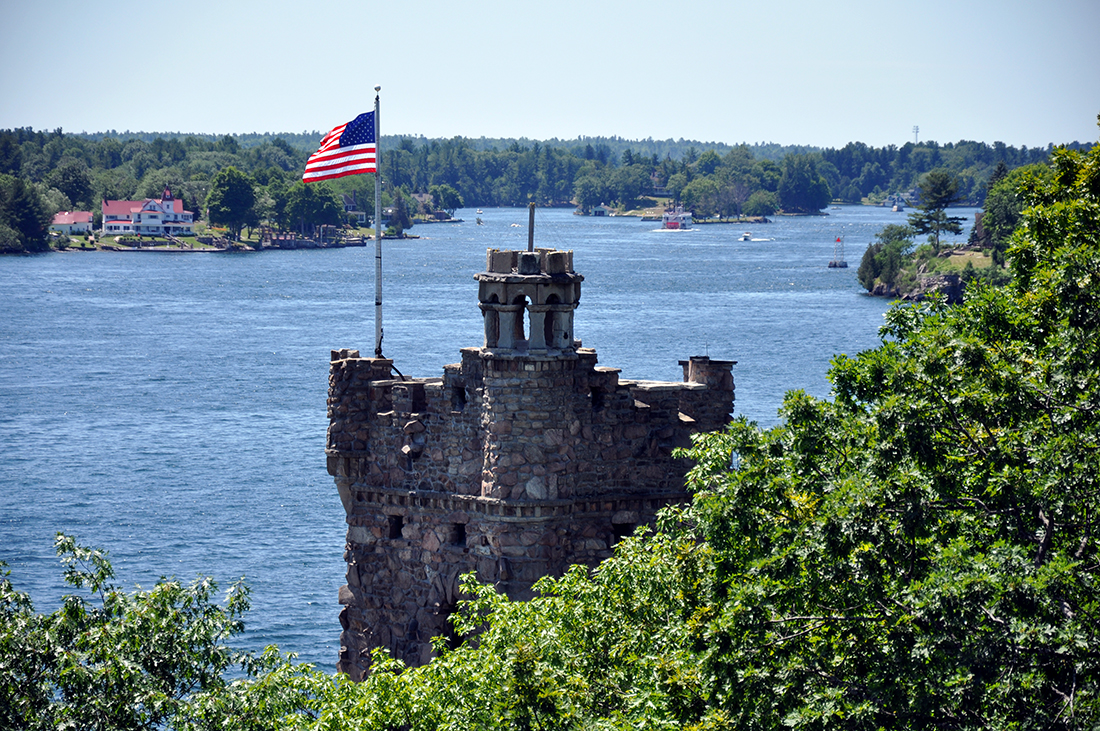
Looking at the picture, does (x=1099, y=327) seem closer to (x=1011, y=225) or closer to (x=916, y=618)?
(x=916, y=618)

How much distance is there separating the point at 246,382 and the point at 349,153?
7536 centimetres

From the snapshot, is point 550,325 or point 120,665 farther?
point 550,325

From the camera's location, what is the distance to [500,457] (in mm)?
24500

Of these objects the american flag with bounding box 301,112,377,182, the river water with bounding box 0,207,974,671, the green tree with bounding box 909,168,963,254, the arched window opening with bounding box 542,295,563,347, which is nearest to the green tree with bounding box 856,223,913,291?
the green tree with bounding box 909,168,963,254

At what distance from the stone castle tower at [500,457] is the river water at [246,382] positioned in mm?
20571

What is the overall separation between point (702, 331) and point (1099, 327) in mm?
113913

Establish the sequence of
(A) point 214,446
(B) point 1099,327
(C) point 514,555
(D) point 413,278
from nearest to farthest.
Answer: (B) point 1099,327 < (C) point 514,555 < (A) point 214,446 < (D) point 413,278

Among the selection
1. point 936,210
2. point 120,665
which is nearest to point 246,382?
point 120,665

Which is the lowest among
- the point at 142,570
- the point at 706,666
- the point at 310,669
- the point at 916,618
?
the point at 142,570

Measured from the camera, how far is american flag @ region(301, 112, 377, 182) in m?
33.0

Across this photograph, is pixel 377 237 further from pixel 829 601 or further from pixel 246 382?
pixel 246 382

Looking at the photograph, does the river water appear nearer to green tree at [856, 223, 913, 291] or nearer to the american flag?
green tree at [856, 223, 913, 291]

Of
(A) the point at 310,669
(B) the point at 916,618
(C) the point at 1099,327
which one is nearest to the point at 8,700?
(A) the point at 310,669

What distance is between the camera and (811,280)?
7638 inches
